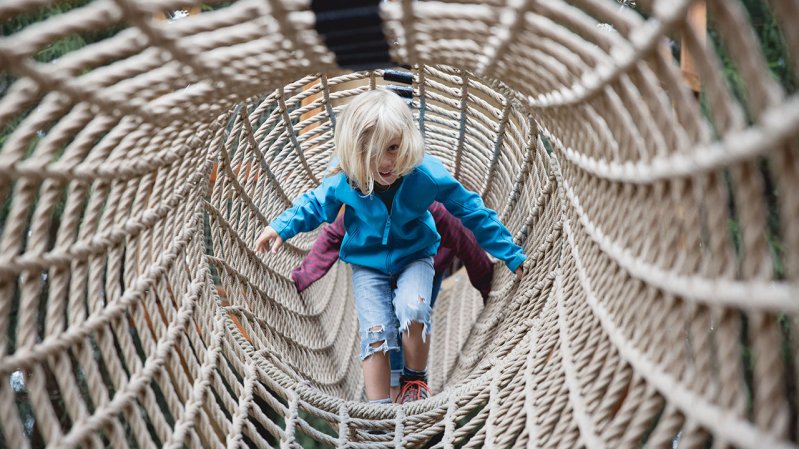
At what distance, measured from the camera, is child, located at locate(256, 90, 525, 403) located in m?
1.25

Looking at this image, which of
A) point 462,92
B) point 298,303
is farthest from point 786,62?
point 298,303

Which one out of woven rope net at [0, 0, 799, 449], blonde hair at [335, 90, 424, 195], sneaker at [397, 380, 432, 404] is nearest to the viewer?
woven rope net at [0, 0, 799, 449]

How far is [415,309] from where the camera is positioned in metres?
1.34

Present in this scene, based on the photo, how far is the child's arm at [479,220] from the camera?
1356 mm

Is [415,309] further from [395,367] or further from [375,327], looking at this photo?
[395,367]

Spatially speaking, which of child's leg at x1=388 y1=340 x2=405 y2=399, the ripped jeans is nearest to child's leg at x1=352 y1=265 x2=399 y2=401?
the ripped jeans

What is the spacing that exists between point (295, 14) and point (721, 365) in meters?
0.51

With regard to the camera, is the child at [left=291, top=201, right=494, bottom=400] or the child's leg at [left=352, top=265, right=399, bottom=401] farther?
the child at [left=291, top=201, right=494, bottom=400]

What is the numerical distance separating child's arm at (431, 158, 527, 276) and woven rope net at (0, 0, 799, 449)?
1.9 inches

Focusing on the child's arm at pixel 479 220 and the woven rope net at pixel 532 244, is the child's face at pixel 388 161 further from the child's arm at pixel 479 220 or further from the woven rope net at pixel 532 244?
the woven rope net at pixel 532 244

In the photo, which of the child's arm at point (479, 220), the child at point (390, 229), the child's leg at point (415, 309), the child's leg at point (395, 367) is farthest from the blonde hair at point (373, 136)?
the child's leg at point (395, 367)

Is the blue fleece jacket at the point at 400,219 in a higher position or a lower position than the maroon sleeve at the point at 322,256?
higher

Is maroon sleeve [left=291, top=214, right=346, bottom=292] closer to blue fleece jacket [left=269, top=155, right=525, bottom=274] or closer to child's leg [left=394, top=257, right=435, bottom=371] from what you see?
blue fleece jacket [left=269, top=155, right=525, bottom=274]

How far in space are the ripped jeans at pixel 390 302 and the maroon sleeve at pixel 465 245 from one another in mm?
130
